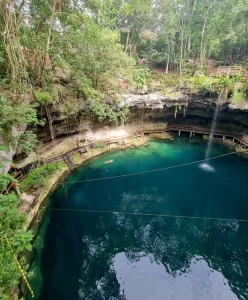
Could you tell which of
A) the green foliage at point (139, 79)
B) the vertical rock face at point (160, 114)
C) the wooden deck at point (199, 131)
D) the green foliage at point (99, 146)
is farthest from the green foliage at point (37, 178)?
the green foliage at point (139, 79)

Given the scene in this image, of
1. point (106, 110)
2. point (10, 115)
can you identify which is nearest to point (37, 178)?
point (10, 115)

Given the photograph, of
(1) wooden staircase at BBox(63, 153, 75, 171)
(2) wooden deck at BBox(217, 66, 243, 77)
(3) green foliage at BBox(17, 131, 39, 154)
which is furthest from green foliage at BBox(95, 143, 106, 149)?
(2) wooden deck at BBox(217, 66, 243, 77)

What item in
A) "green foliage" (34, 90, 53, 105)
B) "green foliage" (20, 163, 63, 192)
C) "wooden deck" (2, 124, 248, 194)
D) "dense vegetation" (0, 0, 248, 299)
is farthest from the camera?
"wooden deck" (2, 124, 248, 194)

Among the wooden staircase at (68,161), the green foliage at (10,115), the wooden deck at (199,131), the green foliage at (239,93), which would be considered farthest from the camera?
the wooden deck at (199,131)

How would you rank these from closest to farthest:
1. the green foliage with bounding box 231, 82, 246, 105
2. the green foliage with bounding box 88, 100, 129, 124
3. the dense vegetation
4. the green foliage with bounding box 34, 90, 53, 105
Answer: the dense vegetation < the green foliage with bounding box 34, 90, 53, 105 < the green foliage with bounding box 88, 100, 129, 124 < the green foliage with bounding box 231, 82, 246, 105

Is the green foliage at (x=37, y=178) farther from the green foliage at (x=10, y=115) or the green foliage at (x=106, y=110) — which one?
the green foliage at (x=106, y=110)

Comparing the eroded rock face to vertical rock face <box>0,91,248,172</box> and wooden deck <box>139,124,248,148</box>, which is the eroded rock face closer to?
vertical rock face <box>0,91,248,172</box>
